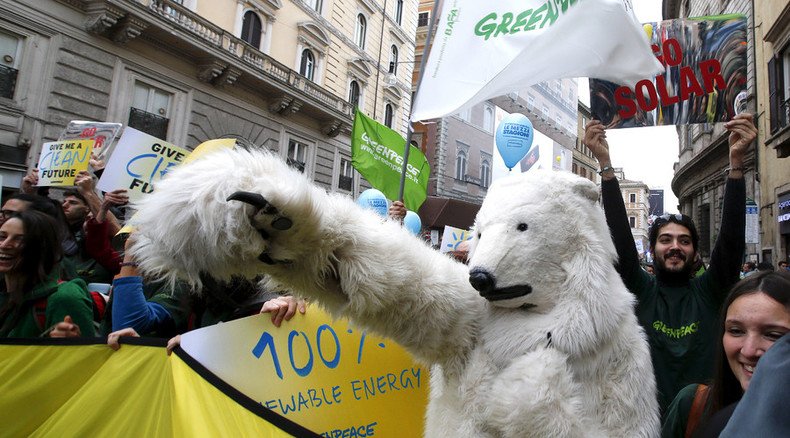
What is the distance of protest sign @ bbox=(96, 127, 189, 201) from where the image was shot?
11.9ft

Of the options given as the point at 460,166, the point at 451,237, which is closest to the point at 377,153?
the point at 451,237

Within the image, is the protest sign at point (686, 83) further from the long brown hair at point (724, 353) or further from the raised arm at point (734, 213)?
the long brown hair at point (724, 353)

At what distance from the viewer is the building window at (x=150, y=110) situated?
11.9 meters

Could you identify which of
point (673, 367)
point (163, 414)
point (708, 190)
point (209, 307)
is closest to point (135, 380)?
point (163, 414)

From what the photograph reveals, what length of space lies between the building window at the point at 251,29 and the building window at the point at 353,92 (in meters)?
4.70

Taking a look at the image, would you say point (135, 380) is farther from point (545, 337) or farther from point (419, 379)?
point (545, 337)

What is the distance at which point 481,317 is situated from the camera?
1.50m

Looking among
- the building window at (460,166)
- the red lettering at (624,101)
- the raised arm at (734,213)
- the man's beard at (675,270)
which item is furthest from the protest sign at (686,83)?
the building window at (460,166)

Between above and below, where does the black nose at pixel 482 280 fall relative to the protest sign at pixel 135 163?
below

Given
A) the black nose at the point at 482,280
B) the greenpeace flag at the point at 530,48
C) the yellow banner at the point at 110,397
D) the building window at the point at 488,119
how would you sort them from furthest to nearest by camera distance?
the building window at the point at 488,119 → the greenpeace flag at the point at 530,48 → the yellow banner at the point at 110,397 → the black nose at the point at 482,280

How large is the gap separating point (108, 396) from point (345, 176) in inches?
698

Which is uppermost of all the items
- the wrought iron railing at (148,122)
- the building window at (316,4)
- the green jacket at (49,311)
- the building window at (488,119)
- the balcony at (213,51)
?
the building window at (316,4)

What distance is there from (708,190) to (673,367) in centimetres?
2107

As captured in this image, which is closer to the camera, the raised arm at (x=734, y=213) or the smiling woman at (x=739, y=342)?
the smiling woman at (x=739, y=342)
